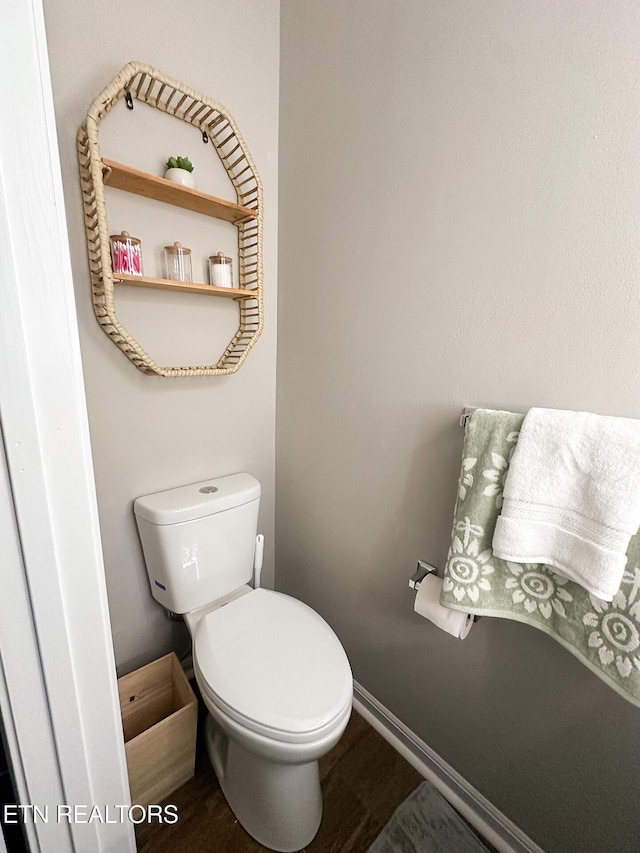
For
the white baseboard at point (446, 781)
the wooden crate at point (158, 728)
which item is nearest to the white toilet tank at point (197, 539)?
the wooden crate at point (158, 728)

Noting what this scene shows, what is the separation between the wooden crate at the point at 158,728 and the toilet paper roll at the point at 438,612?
28.8 inches

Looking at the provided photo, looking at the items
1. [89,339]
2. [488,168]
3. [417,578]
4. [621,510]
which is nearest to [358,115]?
Result: [488,168]

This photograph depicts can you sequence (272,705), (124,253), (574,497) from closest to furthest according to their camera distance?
(574,497) < (272,705) < (124,253)

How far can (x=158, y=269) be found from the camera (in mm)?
1076

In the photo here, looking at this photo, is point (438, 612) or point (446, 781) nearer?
point (438, 612)

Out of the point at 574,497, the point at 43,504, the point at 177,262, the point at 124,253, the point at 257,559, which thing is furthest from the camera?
the point at 257,559

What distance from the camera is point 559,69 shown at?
0.70 m

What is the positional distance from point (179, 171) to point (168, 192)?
0.23 ft

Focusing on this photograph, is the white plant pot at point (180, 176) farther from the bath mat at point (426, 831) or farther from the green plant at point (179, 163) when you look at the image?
the bath mat at point (426, 831)

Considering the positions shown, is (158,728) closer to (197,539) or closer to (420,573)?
(197,539)

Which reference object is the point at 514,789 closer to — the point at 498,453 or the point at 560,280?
the point at 498,453

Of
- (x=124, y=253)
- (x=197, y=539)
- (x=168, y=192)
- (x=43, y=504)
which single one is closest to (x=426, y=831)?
(x=197, y=539)

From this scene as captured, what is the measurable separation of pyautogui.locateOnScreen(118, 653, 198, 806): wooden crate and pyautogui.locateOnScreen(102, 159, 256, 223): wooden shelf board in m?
1.43

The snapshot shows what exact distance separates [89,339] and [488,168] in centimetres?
108
